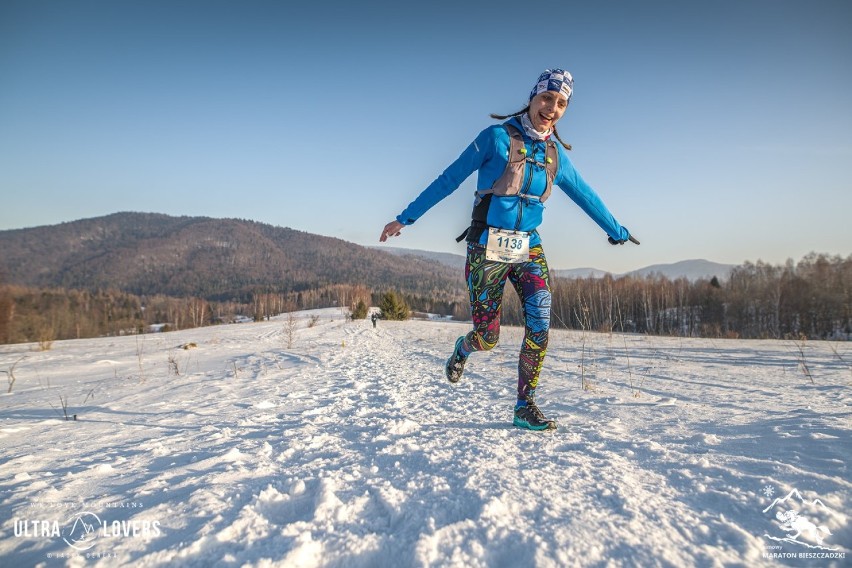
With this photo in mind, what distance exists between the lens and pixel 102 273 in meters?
177

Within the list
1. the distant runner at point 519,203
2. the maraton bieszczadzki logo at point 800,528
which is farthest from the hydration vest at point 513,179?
the maraton bieszczadzki logo at point 800,528

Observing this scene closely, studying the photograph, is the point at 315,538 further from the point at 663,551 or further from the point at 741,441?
the point at 741,441

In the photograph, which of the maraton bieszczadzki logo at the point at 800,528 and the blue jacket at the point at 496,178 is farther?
the blue jacket at the point at 496,178


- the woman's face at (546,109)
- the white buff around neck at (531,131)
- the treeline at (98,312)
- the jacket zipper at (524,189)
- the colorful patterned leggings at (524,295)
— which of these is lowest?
the treeline at (98,312)

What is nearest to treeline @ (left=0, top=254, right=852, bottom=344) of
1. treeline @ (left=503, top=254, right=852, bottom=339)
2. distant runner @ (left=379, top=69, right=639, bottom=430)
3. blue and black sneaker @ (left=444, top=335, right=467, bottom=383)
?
treeline @ (left=503, top=254, right=852, bottom=339)

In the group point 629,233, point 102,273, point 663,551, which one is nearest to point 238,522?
point 663,551

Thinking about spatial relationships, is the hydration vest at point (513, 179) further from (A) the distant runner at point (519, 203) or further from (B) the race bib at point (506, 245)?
(B) the race bib at point (506, 245)

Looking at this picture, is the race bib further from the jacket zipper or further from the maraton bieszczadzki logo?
the maraton bieszczadzki logo

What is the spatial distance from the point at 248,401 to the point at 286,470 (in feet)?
6.86

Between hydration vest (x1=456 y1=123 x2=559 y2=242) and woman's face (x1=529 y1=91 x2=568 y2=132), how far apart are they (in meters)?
0.13

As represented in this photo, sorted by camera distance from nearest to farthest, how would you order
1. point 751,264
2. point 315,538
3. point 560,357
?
point 315,538 → point 560,357 → point 751,264

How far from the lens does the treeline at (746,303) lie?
34.3m

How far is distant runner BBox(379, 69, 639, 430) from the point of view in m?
2.76

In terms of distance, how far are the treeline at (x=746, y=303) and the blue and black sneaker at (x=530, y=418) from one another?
90.9 ft
